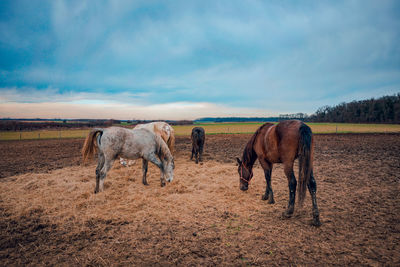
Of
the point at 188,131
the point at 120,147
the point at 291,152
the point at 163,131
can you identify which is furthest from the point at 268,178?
the point at 188,131

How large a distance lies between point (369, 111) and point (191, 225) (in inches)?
3594

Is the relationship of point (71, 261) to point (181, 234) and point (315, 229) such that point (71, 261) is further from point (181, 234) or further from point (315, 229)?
point (315, 229)

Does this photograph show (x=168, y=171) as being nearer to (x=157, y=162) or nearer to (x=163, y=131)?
(x=157, y=162)

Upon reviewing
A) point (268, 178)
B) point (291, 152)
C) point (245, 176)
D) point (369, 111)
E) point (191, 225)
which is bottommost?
point (191, 225)

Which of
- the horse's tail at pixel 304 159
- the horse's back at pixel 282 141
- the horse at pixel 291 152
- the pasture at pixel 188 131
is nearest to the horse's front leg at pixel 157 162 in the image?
the horse at pixel 291 152

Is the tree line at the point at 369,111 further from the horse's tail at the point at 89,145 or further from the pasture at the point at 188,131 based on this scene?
the horse's tail at the point at 89,145

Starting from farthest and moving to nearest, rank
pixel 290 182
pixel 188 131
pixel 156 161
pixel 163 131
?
pixel 188 131, pixel 163 131, pixel 156 161, pixel 290 182

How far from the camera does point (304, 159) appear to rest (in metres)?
3.61

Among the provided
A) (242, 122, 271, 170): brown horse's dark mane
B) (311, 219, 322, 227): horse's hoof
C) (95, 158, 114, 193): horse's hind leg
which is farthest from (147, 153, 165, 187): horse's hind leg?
(311, 219, 322, 227): horse's hoof

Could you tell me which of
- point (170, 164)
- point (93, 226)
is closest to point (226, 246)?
point (93, 226)

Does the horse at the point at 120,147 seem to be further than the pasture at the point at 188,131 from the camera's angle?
No

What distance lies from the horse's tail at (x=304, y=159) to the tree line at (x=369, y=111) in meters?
82.7

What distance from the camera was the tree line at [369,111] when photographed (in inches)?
2424

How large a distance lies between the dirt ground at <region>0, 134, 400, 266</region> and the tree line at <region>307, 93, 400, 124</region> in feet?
267
